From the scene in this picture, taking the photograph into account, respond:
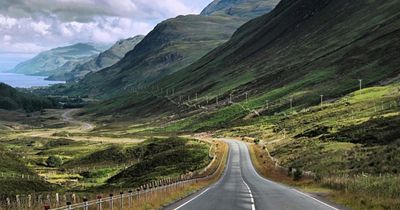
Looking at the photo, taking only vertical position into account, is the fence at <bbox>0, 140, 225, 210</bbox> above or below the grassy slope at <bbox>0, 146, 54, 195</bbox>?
above

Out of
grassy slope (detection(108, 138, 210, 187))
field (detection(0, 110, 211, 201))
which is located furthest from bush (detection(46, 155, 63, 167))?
grassy slope (detection(108, 138, 210, 187))

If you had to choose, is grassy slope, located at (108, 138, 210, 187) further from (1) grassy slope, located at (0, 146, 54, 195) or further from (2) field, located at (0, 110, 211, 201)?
(1) grassy slope, located at (0, 146, 54, 195)

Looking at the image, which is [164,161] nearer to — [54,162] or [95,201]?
[54,162]

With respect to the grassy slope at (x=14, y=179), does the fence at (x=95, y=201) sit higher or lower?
higher

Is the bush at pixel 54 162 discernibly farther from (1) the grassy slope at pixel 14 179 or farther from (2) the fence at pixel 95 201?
(2) the fence at pixel 95 201

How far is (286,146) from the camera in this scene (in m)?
110

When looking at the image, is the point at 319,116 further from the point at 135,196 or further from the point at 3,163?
the point at 135,196

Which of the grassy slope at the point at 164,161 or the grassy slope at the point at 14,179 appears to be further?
the grassy slope at the point at 164,161

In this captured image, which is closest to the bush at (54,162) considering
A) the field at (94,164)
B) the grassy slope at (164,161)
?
the field at (94,164)

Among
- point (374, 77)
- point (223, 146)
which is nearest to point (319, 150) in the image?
point (223, 146)

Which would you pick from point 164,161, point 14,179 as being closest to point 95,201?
point 14,179

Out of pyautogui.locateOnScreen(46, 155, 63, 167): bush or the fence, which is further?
Answer: pyautogui.locateOnScreen(46, 155, 63, 167): bush

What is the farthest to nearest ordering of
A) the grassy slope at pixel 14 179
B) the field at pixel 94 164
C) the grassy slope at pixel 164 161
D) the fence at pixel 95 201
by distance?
the grassy slope at pixel 164 161 < the field at pixel 94 164 < the grassy slope at pixel 14 179 < the fence at pixel 95 201

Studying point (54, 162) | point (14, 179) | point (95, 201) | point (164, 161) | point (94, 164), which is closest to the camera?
point (95, 201)
